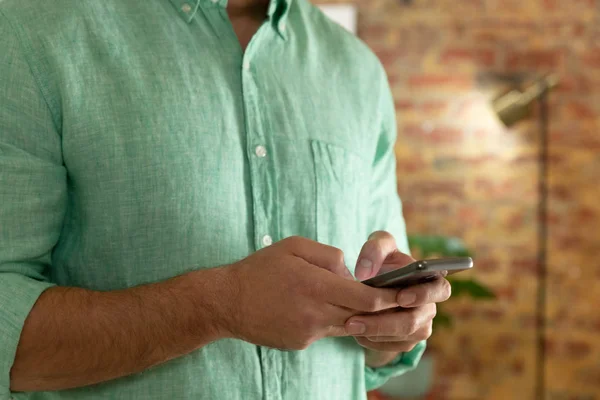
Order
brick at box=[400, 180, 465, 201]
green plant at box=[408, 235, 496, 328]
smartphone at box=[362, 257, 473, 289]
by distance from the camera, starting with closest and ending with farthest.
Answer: smartphone at box=[362, 257, 473, 289], green plant at box=[408, 235, 496, 328], brick at box=[400, 180, 465, 201]

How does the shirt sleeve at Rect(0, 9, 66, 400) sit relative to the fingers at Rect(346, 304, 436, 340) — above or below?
above

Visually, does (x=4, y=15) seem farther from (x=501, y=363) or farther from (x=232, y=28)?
(x=501, y=363)

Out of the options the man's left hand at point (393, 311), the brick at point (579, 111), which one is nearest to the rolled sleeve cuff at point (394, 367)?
the man's left hand at point (393, 311)

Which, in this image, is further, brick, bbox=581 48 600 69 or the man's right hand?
brick, bbox=581 48 600 69

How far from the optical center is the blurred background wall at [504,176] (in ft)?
11.0

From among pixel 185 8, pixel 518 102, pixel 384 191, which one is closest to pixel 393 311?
pixel 384 191

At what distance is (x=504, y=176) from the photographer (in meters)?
3.44

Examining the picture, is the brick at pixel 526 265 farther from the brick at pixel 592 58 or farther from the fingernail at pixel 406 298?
the fingernail at pixel 406 298

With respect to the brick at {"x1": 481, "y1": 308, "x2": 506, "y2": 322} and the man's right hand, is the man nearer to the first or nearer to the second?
the man's right hand

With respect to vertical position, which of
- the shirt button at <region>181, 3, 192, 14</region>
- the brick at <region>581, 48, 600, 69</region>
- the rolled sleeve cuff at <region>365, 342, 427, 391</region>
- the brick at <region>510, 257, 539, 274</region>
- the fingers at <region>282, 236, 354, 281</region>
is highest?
the brick at <region>581, 48, 600, 69</region>

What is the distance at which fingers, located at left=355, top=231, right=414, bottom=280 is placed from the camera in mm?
822

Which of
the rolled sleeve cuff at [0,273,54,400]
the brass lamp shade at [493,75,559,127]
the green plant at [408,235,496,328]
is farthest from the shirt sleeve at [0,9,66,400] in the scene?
the brass lamp shade at [493,75,559,127]

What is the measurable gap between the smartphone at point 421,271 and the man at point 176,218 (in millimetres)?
14

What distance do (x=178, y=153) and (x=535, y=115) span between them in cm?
291
